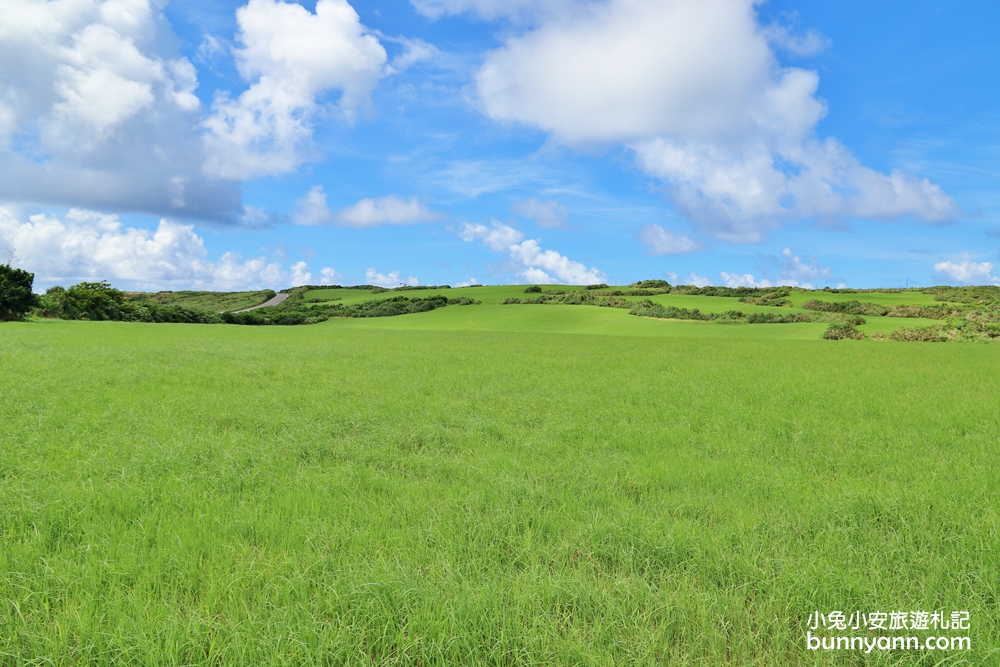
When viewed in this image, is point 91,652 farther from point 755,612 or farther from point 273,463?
point 755,612

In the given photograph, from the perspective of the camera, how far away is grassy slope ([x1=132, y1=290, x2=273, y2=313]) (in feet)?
376

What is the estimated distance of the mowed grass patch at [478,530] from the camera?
3111 millimetres

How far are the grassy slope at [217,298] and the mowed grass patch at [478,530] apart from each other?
118 meters

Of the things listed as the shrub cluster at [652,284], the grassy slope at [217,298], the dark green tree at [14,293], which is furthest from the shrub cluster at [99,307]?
the shrub cluster at [652,284]

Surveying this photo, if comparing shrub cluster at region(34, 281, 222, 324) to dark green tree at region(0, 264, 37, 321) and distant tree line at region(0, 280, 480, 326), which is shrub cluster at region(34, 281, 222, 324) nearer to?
distant tree line at region(0, 280, 480, 326)

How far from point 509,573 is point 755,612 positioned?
67.2 inches

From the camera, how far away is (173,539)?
14.0ft

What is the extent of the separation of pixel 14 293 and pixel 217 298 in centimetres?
8328

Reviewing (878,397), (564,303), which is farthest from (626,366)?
(564,303)

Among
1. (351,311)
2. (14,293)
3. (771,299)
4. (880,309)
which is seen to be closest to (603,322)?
(771,299)

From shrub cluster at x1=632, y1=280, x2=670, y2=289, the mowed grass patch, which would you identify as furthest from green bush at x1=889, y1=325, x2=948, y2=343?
shrub cluster at x1=632, y1=280, x2=670, y2=289

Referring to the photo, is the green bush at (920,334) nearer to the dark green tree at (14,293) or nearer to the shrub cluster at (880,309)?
the shrub cluster at (880,309)

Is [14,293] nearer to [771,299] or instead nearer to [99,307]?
[99,307]

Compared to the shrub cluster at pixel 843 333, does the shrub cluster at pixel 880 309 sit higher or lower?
higher
